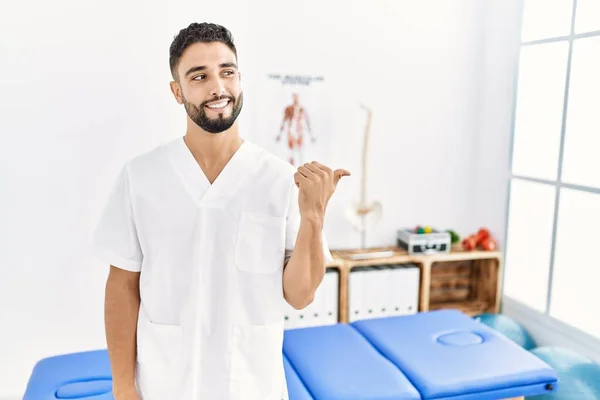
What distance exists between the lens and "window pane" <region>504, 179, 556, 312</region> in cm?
282

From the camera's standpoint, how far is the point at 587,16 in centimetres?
253

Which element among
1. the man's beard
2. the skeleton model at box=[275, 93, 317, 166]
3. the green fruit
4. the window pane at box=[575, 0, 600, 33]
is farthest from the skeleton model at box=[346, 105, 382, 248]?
the man's beard

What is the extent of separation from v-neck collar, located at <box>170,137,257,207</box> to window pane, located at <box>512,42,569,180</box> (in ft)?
6.68

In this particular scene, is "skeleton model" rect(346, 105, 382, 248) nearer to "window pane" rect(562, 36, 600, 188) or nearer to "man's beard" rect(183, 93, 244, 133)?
"window pane" rect(562, 36, 600, 188)

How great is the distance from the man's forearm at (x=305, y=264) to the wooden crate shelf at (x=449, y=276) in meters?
1.55

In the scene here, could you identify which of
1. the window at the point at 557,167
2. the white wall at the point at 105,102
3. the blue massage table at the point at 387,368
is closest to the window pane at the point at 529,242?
the window at the point at 557,167

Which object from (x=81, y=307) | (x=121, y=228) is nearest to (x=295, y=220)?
(x=121, y=228)

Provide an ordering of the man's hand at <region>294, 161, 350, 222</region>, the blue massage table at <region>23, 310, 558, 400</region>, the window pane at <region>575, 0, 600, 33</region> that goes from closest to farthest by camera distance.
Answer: the man's hand at <region>294, 161, 350, 222</region>
the blue massage table at <region>23, 310, 558, 400</region>
the window pane at <region>575, 0, 600, 33</region>

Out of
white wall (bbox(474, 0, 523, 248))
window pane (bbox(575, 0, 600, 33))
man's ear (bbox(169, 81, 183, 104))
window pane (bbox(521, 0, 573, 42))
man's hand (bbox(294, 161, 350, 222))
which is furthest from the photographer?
white wall (bbox(474, 0, 523, 248))

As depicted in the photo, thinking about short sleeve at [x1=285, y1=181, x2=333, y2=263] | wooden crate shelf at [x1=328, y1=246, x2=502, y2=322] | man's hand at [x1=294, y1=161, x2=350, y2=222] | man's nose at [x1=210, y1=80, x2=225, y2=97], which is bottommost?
wooden crate shelf at [x1=328, y1=246, x2=502, y2=322]

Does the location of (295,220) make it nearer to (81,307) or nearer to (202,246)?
(202,246)

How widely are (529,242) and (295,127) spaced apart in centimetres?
142

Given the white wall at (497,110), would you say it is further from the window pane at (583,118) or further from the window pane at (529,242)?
the window pane at (583,118)

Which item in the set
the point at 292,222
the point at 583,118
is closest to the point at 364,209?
the point at 583,118
